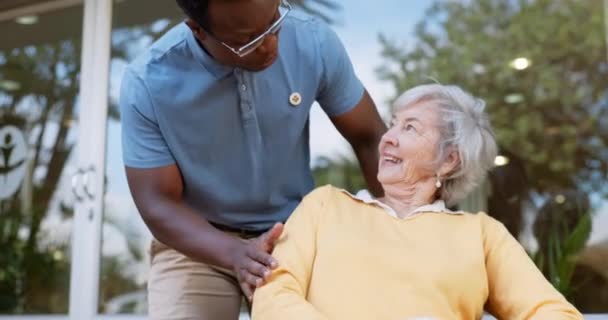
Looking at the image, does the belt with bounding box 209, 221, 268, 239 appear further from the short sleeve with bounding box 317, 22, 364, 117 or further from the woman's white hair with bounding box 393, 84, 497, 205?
the woman's white hair with bounding box 393, 84, 497, 205

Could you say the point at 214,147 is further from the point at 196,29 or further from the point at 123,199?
the point at 123,199

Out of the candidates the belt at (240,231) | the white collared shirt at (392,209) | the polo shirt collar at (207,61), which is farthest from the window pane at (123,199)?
the white collared shirt at (392,209)

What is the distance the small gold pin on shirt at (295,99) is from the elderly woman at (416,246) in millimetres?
203

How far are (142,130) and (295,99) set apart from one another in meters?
0.33

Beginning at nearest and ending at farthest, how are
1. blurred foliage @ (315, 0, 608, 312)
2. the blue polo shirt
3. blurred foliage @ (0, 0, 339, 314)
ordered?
1. the blue polo shirt
2. blurred foliage @ (0, 0, 339, 314)
3. blurred foliage @ (315, 0, 608, 312)

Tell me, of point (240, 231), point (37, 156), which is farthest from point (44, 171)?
point (240, 231)

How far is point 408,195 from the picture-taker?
5.38ft

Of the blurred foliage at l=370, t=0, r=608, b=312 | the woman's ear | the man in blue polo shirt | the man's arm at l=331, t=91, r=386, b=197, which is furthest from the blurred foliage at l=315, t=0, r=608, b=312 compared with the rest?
the woman's ear

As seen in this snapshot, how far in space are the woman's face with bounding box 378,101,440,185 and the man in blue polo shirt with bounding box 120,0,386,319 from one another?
0.71 ft

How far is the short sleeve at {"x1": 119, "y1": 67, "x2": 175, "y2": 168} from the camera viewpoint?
1.64 meters

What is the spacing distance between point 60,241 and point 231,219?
119 inches

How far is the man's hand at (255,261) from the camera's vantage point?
4.78ft

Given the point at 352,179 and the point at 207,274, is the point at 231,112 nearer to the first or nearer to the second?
the point at 207,274

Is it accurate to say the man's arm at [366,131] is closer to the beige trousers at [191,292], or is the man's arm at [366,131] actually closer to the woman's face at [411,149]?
the woman's face at [411,149]
